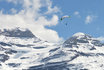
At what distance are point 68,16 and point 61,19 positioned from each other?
221 centimetres

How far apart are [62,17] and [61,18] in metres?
1.40

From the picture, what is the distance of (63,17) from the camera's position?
4313 inches

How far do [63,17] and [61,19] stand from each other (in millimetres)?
2441

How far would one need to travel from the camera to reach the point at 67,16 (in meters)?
109

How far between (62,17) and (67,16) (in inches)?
63.9

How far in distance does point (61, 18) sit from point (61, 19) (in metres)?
0.70

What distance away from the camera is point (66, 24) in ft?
347

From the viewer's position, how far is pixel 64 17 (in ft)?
360

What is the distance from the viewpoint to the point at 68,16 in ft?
351

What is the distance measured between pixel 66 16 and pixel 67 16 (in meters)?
0.74

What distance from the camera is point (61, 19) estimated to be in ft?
352

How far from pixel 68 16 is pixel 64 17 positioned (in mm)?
3010

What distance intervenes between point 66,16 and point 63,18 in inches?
41.9

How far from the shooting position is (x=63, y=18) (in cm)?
10931
